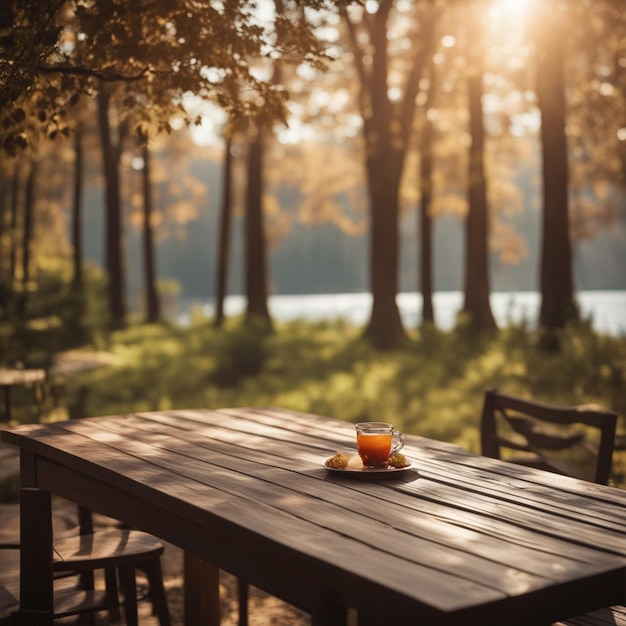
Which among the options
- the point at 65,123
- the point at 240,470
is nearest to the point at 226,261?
the point at 65,123

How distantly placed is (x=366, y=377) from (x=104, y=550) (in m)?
10.1

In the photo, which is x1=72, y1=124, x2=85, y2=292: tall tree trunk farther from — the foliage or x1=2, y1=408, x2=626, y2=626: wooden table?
x1=2, y1=408, x2=626, y2=626: wooden table

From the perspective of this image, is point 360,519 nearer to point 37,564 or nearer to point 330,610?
point 330,610

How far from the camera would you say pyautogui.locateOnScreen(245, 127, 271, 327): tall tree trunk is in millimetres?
22625

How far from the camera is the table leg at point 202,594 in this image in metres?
4.05

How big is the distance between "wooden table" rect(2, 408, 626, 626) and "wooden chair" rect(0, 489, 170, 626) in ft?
0.58

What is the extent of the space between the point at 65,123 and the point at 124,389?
9.46 meters

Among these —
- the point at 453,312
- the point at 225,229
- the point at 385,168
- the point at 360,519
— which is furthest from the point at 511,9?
the point at 360,519

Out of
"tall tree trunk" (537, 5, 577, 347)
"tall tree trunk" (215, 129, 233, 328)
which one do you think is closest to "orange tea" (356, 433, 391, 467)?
"tall tree trunk" (537, 5, 577, 347)

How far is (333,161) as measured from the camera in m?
30.3

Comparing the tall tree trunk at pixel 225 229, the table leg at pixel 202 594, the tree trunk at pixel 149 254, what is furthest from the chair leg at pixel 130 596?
the tree trunk at pixel 149 254

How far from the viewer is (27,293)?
60.7 ft

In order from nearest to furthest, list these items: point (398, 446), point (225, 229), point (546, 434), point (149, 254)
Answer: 1. point (398, 446)
2. point (546, 434)
3. point (225, 229)
4. point (149, 254)

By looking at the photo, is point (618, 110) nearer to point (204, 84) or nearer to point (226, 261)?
point (226, 261)
